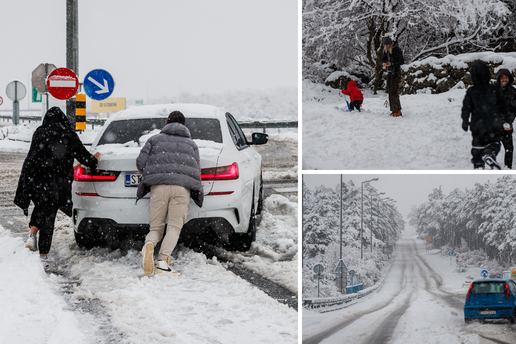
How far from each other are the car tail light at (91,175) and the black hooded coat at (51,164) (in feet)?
0.64

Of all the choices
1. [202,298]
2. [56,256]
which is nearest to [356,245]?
[202,298]

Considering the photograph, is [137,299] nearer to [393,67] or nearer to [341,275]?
[341,275]

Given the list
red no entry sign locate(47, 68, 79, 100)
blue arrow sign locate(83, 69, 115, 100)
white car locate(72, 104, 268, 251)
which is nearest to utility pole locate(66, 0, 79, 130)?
red no entry sign locate(47, 68, 79, 100)

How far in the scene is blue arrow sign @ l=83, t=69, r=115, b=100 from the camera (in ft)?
33.6

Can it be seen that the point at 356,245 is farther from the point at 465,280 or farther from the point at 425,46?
the point at 425,46

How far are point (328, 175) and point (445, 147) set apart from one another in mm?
672

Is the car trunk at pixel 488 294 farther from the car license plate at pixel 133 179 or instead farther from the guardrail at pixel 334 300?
the car license plate at pixel 133 179

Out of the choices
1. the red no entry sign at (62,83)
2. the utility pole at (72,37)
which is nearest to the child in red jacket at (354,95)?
the red no entry sign at (62,83)

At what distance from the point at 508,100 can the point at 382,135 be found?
694 mm

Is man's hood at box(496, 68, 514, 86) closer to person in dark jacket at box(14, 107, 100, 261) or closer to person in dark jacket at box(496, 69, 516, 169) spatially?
person in dark jacket at box(496, 69, 516, 169)

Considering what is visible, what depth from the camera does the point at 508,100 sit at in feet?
9.86

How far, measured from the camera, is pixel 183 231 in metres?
4.89

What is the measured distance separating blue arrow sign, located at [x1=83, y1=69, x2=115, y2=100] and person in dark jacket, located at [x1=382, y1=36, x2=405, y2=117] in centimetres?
774

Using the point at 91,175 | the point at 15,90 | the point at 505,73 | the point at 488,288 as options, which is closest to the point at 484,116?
the point at 505,73
